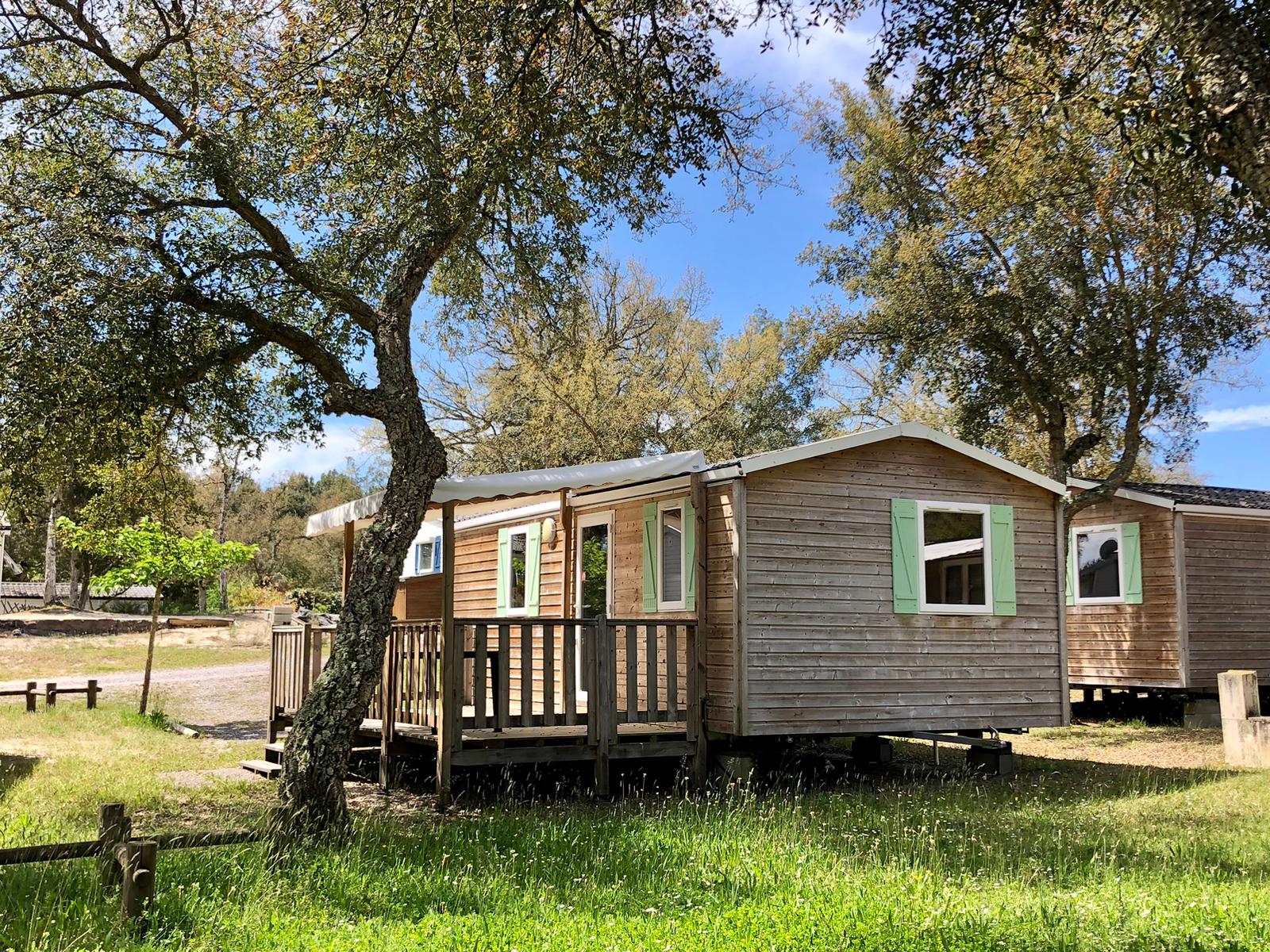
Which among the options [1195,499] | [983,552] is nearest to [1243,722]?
[983,552]

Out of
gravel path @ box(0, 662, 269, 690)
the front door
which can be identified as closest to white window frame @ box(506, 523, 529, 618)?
the front door

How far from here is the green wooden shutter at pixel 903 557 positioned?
1155cm

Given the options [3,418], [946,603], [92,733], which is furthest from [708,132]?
[92,733]

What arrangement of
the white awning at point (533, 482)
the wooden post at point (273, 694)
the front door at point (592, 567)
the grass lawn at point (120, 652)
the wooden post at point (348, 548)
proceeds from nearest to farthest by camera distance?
the white awning at point (533, 482), the wooden post at point (348, 548), the wooden post at point (273, 694), the front door at point (592, 567), the grass lawn at point (120, 652)

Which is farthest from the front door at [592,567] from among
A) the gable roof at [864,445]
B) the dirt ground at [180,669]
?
the dirt ground at [180,669]

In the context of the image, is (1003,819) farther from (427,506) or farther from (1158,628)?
(1158,628)

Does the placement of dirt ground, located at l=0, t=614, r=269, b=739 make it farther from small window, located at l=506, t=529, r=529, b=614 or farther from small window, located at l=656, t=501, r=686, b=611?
small window, located at l=656, t=501, r=686, b=611

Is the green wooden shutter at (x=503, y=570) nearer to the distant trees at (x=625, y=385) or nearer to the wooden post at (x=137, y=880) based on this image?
the distant trees at (x=625, y=385)

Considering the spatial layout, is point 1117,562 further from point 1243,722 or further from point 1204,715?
point 1243,722

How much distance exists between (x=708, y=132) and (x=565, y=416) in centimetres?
1588

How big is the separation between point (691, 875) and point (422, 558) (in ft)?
34.0

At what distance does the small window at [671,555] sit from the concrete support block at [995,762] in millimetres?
3660

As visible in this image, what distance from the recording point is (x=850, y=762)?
12.7 metres

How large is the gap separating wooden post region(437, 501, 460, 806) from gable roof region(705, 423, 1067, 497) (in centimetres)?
280
